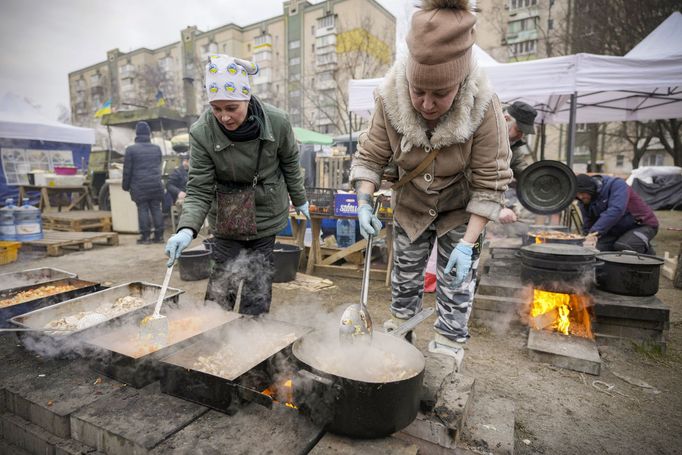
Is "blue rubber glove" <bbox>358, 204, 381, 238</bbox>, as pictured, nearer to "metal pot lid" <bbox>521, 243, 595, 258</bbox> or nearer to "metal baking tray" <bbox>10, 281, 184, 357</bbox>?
"metal baking tray" <bbox>10, 281, 184, 357</bbox>

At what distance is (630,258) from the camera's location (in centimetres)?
380

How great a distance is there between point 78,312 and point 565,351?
416 centimetres

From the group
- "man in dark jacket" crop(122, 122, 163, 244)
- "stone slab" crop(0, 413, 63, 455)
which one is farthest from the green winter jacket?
"man in dark jacket" crop(122, 122, 163, 244)

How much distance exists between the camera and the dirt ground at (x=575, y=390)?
7.77 feet

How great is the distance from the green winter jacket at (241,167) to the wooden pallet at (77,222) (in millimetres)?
8063

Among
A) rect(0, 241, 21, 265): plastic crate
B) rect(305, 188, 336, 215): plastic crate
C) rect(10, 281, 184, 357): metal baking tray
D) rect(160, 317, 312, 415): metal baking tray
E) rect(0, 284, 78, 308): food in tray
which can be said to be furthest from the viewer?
rect(0, 241, 21, 265): plastic crate

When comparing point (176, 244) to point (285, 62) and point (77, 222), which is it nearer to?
point (77, 222)

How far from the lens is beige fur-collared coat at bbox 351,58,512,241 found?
192 centimetres

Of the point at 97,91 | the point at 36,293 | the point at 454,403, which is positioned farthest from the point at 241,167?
the point at 97,91

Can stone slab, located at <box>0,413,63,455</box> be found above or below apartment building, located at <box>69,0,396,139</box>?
below

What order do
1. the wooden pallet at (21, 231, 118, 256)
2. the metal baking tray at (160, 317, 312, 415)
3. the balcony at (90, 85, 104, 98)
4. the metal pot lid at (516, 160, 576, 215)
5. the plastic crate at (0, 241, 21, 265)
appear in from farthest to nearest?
the balcony at (90, 85, 104, 98), the wooden pallet at (21, 231, 118, 256), the plastic crate at (0, 241, 21, 265), the metal pot lid at (516, 160, 576, 215), the metal baking tray at (160, 317, 312, 415)

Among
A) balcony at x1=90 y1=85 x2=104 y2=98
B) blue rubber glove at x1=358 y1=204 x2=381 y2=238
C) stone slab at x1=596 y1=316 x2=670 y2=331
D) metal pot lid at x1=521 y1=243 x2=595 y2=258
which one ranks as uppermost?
balcony at x1=90 y1=85 x2=104 y2=98

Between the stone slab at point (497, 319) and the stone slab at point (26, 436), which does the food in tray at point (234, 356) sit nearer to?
the stone slab at point (26, 436)

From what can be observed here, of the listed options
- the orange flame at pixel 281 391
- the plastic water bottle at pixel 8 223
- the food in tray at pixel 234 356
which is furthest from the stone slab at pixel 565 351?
the plastic water bottle at pixel 8 223
